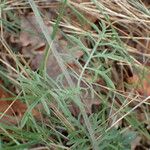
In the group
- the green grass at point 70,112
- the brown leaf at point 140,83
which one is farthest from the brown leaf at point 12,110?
the brown leaf at point 140,83

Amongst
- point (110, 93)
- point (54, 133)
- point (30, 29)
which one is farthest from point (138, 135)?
point (30, 29)

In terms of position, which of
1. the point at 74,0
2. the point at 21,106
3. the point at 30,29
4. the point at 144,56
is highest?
the point at 74,0

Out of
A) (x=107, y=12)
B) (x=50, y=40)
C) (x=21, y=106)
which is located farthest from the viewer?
(x=107, y=12)

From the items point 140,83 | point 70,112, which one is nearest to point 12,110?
point 70,112

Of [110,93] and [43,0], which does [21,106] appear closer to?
[110,93]

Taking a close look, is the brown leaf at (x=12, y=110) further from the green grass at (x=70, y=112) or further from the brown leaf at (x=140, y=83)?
the brown leaf at (x=140, y=83)

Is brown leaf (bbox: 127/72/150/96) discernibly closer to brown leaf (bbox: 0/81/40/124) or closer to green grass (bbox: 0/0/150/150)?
green grass (bbox: 0/0/150/150)

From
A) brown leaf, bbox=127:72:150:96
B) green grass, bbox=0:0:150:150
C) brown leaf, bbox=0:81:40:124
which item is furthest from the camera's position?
brown leaf, bbox=127:72:150:96

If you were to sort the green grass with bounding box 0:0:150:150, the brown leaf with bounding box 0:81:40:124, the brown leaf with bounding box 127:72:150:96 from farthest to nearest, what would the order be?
1. the brown leaf with bounding box 127:72:150:96
2. the brown leaf with bounding box 0:81:40:124
3. the green grass with bounding box 0:0:150:150

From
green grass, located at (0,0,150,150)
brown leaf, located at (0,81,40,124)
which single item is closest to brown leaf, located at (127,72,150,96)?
green grass, located at (0,0,150,150)

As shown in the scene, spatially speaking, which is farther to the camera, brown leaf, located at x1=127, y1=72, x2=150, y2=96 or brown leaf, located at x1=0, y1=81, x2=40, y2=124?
brown leaf, located at x1=127, y1=72, x2=150, y2=96

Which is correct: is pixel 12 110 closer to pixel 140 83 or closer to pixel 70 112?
pixel 70 112
